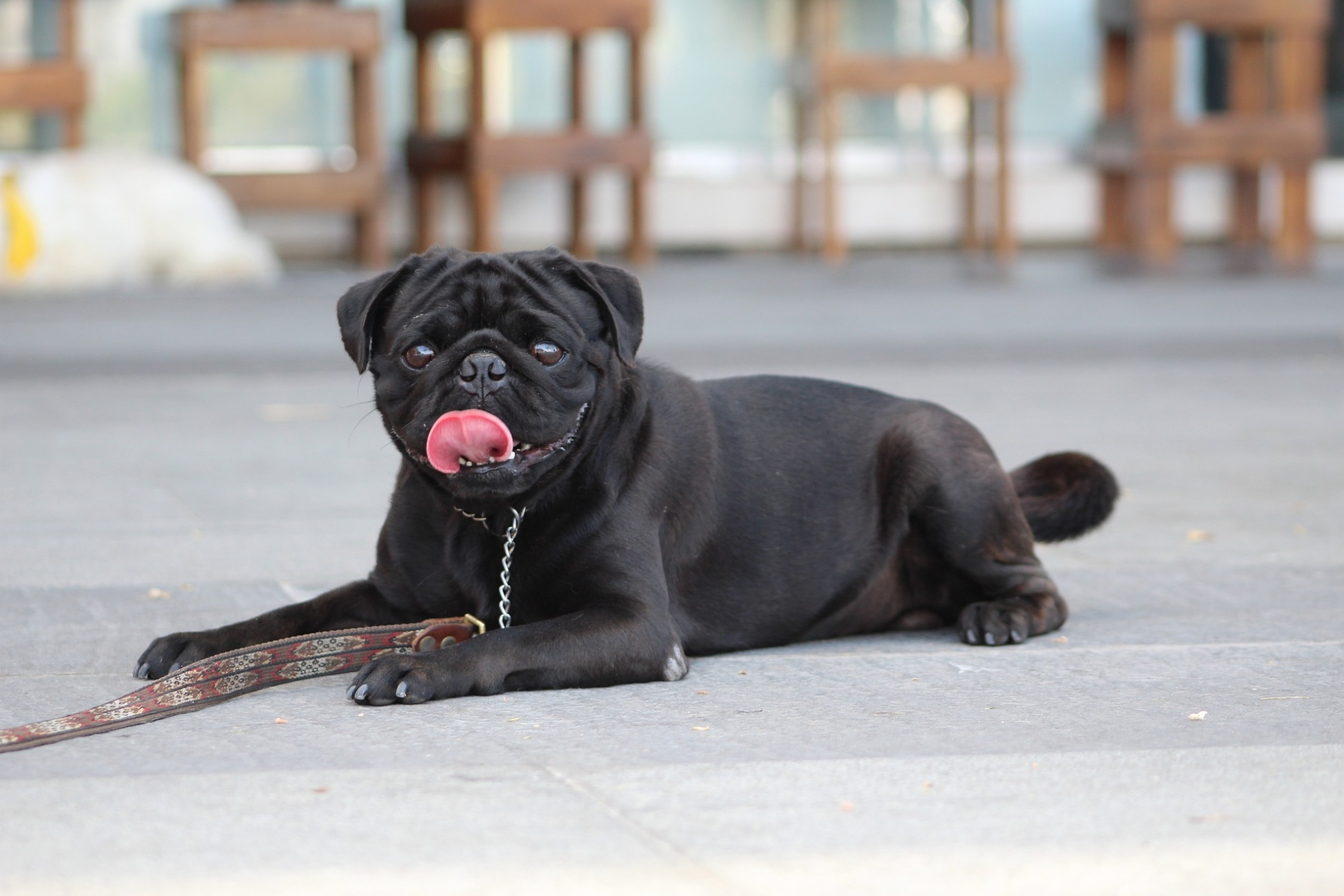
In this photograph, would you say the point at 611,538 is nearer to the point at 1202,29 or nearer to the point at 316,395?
the point at 316,395

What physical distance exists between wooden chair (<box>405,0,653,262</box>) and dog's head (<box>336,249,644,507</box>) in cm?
855

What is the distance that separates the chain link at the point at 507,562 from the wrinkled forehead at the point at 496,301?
0.35 meters

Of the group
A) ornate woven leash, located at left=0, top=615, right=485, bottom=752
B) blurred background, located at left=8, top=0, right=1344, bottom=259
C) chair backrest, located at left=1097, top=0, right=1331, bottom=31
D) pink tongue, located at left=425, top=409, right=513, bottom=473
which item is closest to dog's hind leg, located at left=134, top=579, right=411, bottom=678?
ornate woven leash, located at left=0, top=615, right=485, bottom=752

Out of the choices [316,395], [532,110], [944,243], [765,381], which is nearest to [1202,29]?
[944,243]

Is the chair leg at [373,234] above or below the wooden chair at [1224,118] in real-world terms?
below

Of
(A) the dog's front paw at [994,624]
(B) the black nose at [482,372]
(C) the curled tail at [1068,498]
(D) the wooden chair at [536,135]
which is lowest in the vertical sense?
(A) the dog's front paw at [994,624]

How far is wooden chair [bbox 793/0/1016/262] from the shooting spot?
43.0 ft

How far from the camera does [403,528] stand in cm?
386

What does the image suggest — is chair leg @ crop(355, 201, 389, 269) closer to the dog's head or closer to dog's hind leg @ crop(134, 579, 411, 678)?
dog's hind leg @ crop(134, 579, 411, 678)

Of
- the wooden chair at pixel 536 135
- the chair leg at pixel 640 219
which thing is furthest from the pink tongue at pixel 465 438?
the chair leg at pixel 640 219

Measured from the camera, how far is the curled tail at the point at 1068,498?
4.49 metres

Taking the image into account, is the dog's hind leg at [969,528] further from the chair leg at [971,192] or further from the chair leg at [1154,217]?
the chair leg at [971,192]

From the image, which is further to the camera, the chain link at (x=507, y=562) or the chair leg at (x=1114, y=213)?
the chair leg at (x=1114, y=213)

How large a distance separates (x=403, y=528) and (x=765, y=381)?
887 mm
